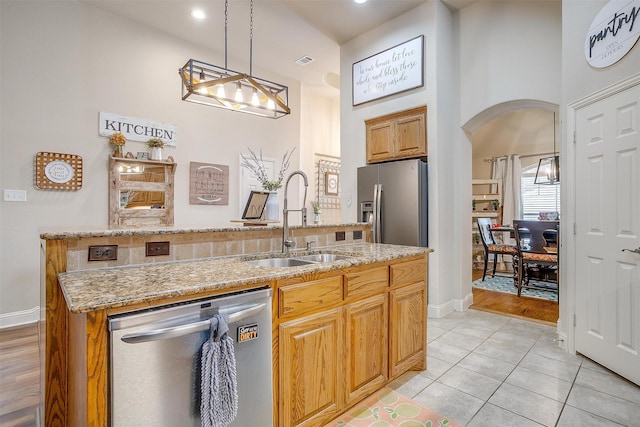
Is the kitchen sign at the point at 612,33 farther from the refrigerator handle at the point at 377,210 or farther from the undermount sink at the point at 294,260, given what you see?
the undermount sink at the point at 294,260

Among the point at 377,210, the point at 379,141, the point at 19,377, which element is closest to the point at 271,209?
the point at 377,210

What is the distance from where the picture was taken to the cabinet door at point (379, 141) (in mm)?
4016

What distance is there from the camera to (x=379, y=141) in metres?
4.11

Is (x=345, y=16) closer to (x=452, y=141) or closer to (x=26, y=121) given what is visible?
(x=452, y=141)

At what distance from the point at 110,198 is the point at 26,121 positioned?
3.56 feet

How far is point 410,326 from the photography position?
7.41 feet

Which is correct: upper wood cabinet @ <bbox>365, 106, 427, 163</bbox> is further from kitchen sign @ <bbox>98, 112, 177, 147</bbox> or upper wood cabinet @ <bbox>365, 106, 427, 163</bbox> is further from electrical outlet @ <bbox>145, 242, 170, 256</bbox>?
electrical outlet @ <bbox>145, 242, 170, 256</bbox>

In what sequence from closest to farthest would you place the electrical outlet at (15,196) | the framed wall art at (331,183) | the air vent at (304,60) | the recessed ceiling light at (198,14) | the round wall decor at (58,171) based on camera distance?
the electrical outlet at (15,196)
the round wall decor at (58,171)
the recessed ceiling light at (198,14)
the air vent at (304,60)
the framed wall art at (331,183)

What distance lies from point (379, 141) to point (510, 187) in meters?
4.59

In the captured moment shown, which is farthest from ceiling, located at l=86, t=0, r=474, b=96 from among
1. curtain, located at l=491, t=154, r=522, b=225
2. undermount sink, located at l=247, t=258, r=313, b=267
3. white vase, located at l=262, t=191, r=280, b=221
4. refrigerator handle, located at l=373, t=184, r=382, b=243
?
curtain, located at l=491, t=154, r=522, b=225

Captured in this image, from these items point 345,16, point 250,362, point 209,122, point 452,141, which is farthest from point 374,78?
point 250,362

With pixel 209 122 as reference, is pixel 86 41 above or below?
above

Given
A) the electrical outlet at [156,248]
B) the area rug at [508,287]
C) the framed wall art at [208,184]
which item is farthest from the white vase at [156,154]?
the area rug at [508,287]

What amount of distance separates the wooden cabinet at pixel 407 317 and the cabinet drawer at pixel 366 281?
10 centimetres
